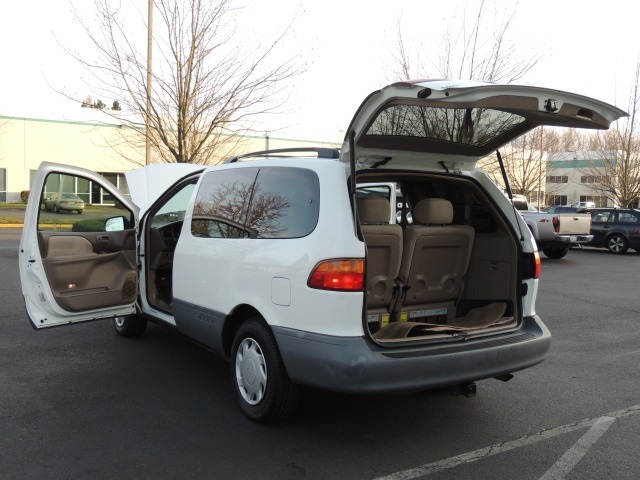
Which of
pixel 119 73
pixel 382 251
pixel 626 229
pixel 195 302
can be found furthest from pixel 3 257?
pixel 626 229

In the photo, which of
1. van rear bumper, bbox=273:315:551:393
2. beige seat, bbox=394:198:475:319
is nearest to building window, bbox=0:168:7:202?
beige seat, bbox=394:198:475:319

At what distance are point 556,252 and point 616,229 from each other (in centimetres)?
384

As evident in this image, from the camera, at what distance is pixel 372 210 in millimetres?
4324

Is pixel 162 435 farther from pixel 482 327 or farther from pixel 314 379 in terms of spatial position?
pixel 482 327

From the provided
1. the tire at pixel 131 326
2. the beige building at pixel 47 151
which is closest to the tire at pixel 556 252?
the tire at pixel 131 326

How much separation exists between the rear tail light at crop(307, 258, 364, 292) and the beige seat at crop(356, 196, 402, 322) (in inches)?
28.8

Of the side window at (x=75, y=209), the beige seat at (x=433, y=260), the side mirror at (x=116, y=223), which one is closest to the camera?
the beige seat at (x=433, y=260)

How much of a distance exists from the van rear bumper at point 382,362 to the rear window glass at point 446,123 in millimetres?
1389

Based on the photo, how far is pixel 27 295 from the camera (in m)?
4.92

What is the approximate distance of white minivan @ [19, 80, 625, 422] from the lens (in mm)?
3539

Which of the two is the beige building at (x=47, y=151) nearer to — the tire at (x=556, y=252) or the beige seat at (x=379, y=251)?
the tire at (x=556, y=252)

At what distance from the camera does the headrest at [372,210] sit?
430 cm

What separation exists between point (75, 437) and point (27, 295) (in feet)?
5.28

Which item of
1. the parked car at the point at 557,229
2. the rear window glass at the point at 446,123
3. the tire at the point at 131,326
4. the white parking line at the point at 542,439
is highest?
the rear window glass at the point at 446,123
